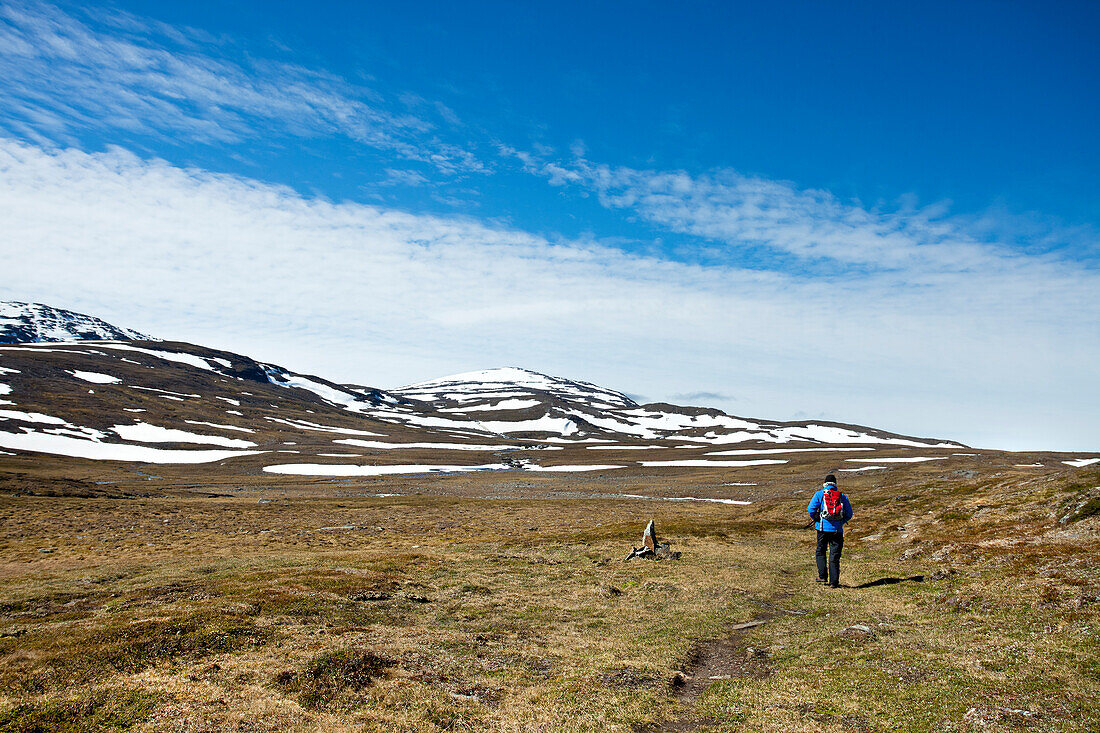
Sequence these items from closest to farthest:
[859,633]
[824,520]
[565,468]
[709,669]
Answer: [709,669] < [859,633] < [824,520] < [565,468]

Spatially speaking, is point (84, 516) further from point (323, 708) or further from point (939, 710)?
point (939, 710)

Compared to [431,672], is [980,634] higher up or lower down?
higher up

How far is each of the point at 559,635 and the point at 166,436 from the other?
19673 centimetres

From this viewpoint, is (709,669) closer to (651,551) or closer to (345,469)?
Result: (651,551)

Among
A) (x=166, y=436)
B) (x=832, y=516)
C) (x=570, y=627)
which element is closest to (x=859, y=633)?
(x=832, y=516)

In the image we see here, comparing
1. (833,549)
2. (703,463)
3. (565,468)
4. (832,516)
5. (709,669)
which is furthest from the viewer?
(565,468)

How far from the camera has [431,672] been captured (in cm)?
1414

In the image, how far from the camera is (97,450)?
146 metres

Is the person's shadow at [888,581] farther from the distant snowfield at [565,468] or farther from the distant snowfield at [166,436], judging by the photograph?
the distant snowfield at [166,436]

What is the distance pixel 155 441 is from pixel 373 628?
186 metres

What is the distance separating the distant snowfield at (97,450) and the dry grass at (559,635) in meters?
130

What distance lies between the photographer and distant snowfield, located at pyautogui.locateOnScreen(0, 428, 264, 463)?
→ 449 ft

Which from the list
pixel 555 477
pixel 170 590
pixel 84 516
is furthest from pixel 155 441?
pixel 170 590

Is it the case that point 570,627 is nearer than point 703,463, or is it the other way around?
point 570,627
